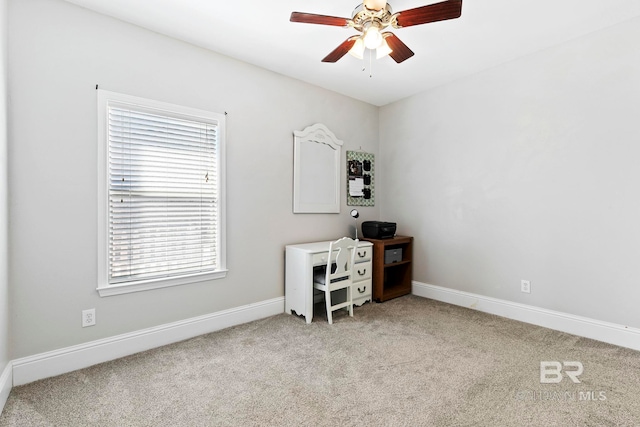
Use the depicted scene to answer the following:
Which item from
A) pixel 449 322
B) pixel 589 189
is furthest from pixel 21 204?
pixel 589 189

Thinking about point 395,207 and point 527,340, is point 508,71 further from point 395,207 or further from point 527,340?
point 527,340

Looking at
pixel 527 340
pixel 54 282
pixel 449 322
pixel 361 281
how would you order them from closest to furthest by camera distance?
pixel 54 282 → pixel 527 340 → pixel 449 322 → pixel 361 281

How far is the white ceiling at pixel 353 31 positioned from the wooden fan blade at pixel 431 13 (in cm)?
34

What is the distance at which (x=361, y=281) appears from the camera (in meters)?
3.48

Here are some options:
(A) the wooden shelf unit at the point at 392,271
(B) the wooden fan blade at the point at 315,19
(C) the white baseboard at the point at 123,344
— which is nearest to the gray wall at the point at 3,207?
(C) the white baseboard at the point at 123,344

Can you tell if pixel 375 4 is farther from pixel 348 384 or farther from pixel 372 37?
pixel 348 384

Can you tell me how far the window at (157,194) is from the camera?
2.32m

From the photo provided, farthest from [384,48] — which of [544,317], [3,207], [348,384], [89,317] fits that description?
[89,317]

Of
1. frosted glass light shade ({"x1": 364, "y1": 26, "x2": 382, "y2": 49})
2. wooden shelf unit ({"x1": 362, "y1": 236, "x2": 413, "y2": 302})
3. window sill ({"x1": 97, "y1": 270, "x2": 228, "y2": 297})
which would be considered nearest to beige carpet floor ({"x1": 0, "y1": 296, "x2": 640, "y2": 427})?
window sill ({"x1": 97, "y1": 270, "x2": 228, "y2": 297})

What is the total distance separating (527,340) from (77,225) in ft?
11.8

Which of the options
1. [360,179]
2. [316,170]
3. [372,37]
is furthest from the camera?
[360,179]

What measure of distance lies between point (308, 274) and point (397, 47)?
206 cm

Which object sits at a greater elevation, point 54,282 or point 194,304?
point 54,282

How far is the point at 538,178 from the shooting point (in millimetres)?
2932
